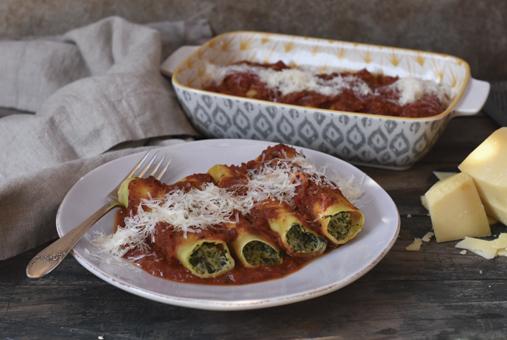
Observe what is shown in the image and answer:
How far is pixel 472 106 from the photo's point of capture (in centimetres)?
187

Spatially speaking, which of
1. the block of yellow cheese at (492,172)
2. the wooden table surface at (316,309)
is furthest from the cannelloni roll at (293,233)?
the block of yellow cheese at (492,172)

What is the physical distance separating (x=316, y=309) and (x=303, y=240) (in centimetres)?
14

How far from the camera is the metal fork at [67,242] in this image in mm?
1324

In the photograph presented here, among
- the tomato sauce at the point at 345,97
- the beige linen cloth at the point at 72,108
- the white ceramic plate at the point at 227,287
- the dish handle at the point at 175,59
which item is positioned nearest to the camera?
the white ceramic plate at the point at 227,287

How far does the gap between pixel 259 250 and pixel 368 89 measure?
802mm

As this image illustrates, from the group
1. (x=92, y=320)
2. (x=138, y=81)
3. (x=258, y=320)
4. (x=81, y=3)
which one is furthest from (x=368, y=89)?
(x=81, y=3)

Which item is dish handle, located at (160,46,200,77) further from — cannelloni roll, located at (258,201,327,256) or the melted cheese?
cannelloni roll, located at (258,201,327,256)

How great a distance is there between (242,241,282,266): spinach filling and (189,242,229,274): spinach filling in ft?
0.15

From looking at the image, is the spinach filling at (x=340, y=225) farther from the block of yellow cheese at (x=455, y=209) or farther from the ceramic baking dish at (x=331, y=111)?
the ceramic baking dish at (x=331, y=111)

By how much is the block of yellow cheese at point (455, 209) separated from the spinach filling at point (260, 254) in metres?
0.44

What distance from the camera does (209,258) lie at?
1.36 metres

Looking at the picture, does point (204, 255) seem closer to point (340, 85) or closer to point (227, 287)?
point (227, 287)

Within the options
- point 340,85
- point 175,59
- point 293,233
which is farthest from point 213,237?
point 175,59

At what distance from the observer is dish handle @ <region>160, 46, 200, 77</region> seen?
2.22 m
